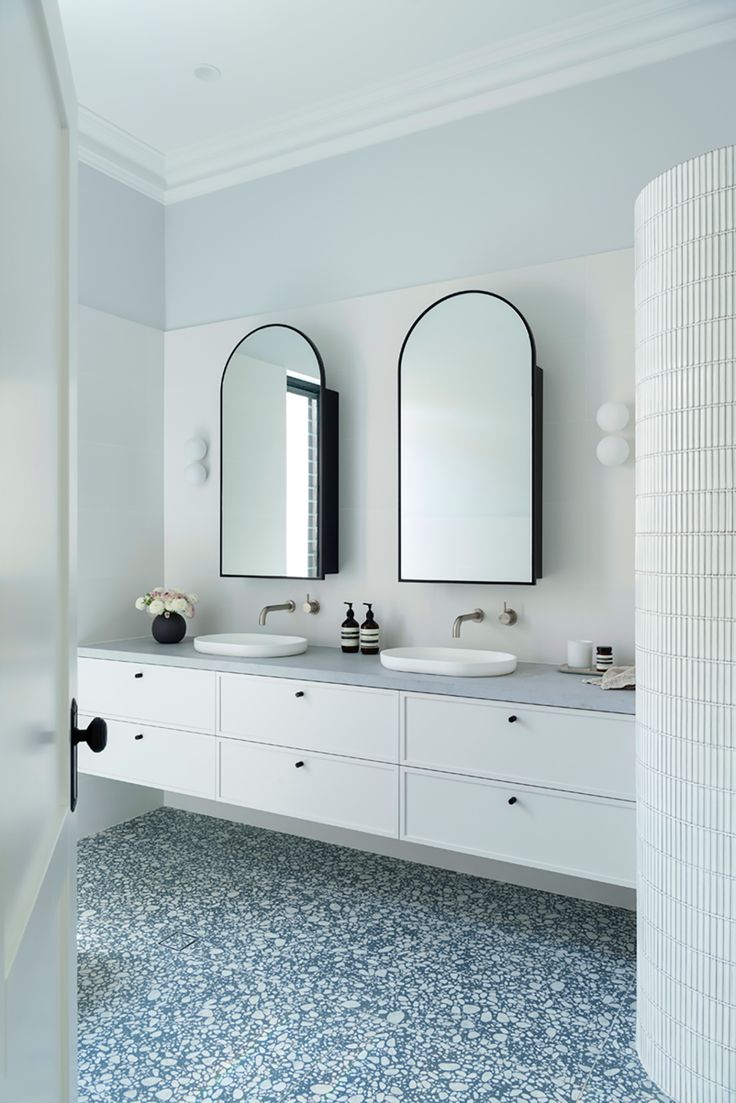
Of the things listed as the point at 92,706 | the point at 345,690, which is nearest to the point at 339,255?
the point at 345,690

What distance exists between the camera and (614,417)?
8.84ft

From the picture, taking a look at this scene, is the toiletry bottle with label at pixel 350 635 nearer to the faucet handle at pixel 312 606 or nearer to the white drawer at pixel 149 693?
the faucet handle at pixel 312 606

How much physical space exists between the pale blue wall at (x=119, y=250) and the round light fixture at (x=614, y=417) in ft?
6.96

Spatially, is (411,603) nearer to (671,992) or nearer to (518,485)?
(518,485)

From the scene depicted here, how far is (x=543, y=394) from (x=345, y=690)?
125 cm

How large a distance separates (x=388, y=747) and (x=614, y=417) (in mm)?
1295

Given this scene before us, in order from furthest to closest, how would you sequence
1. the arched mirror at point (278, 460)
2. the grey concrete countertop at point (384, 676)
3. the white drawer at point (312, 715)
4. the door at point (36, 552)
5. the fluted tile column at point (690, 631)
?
1. the arched mirror at point (278, 460)
2. the white drawer at point (312, 715)
3. the grey concrete countertop at point (384, 676)
4. the fluted tile column at point (690, 631)
5. the door at point (36, 552)

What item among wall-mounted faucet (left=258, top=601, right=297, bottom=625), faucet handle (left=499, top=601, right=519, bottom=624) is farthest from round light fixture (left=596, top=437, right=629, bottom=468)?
wall-mounted faucet (left=258, top=601, right=297, bottom=625)

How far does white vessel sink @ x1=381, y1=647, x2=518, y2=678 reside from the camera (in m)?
2.56

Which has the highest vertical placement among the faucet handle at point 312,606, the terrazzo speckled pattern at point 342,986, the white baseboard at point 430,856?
the faucet handle at point 312,606

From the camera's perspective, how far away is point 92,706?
3.24m

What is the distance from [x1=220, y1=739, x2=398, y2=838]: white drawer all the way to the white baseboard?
0.57 m

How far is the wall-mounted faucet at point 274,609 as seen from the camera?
3344mm

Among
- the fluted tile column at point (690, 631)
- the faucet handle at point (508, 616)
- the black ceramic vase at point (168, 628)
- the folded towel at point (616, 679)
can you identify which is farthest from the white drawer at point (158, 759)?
the fluted tile column at point (690, 631)
